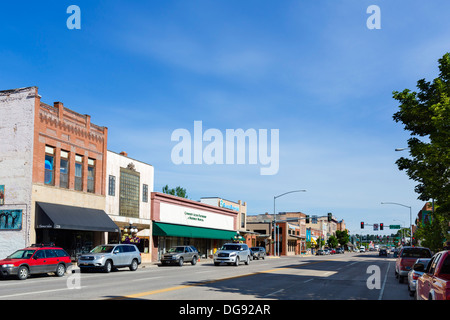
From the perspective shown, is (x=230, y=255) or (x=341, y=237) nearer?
(x=230, y=255)

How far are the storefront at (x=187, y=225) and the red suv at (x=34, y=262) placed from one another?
2097 cm

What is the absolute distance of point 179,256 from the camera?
39.0m

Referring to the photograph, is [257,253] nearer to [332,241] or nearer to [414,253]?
[414,253]

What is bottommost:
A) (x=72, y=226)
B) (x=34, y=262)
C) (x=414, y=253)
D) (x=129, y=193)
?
(x=34, y=262)

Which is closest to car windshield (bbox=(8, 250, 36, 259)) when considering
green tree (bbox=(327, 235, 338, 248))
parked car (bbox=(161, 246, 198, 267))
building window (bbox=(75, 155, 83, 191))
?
building window (bbox=(75, 155, 83, 191))

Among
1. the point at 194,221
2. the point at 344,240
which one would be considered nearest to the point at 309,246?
the point at 344,240

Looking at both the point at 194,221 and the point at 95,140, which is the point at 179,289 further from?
the point at 194,221

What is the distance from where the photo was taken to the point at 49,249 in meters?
25.5

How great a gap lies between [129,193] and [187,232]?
10.9m

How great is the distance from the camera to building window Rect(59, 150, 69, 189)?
35.9 meters

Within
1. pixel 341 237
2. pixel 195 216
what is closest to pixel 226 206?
pixel 195 216

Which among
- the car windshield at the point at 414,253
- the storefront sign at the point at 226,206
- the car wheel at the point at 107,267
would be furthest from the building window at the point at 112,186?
the storefront sign at the point at 226,206

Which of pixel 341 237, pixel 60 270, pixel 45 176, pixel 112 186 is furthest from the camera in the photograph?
pixel 341 237

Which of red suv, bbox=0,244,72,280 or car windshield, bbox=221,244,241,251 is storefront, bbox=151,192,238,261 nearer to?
car windshield, bbox=221,244,241,251
